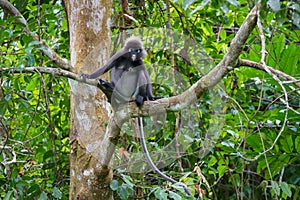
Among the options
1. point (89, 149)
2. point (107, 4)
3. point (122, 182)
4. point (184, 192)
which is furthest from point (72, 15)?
point (184, 192)

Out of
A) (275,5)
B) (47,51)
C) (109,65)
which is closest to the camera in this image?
(275,5)

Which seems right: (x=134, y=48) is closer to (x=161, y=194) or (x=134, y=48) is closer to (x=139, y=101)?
(x=139, y=101)

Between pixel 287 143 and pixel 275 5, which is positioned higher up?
pixel 275 5

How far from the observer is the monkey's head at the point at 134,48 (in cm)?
369

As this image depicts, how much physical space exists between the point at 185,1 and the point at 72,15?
161 cm

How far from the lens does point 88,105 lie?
3281 millimetres

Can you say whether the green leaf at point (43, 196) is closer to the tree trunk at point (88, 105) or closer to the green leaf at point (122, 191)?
the tree trunk at point (88, 105)

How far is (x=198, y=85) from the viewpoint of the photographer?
2631 millimetres

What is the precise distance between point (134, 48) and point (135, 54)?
8 centimetres

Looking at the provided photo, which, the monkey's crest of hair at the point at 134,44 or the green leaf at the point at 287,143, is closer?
the monkey's crest of hair at the point at 134,44

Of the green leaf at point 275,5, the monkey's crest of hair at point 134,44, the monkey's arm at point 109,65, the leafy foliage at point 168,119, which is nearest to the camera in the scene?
the green leaf at point 275,5

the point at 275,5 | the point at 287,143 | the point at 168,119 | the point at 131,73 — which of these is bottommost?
the point at 287,143

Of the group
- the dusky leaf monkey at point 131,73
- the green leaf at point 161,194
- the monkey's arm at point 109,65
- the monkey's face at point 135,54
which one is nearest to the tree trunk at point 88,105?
the monkey's arm at point 109,65

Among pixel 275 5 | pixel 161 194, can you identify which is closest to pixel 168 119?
pixel 161 194
